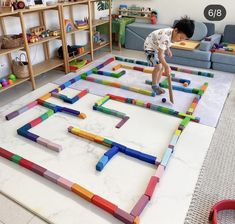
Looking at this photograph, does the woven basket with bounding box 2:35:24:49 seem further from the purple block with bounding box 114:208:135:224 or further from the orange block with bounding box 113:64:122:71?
the purple block with bounding box 114:208:135:224

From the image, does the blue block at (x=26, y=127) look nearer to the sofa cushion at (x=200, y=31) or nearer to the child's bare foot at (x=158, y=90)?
the child's bare foot at (x=158, y=90)

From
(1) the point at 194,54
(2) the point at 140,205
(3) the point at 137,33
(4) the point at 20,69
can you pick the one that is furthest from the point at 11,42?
(1) the point at 194,54

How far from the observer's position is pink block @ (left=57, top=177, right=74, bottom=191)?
5.76ft

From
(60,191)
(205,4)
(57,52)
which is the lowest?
(60,191)

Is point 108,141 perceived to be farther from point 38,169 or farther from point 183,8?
point 183,8

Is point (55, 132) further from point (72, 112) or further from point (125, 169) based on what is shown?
point (125, 169)

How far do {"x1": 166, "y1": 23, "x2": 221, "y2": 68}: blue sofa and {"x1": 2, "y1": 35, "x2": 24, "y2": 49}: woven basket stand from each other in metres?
2.35

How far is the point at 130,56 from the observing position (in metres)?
4.52

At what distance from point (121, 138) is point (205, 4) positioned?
3.28m

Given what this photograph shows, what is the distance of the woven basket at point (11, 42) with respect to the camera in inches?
112

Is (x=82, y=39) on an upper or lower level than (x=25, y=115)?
upper

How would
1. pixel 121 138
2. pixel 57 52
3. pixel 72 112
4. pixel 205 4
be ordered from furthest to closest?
pixel 205 4 → pixel 57 52 → pixel 72 112 → pixel 121 138

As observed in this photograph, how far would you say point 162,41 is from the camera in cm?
281

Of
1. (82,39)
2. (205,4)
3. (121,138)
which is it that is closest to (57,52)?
(82,39)
